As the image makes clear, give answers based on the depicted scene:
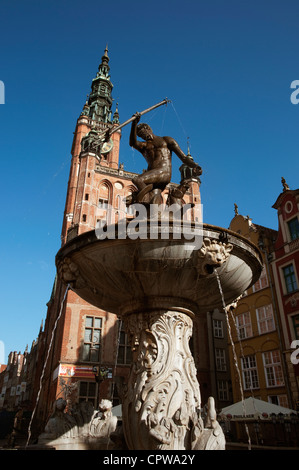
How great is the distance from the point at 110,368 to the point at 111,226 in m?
19.0

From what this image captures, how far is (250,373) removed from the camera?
63.5 feet

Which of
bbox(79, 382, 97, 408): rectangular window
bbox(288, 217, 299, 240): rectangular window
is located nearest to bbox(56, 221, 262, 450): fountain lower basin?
bbox(288, 217, 299, 240): rectangular window

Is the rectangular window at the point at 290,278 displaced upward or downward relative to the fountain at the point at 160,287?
upward

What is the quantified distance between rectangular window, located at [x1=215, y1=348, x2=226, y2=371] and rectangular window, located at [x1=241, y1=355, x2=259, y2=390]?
196 inches

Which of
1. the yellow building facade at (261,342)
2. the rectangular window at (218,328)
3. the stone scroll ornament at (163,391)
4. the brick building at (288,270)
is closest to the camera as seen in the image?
the stone scroll ornament at (163,391)

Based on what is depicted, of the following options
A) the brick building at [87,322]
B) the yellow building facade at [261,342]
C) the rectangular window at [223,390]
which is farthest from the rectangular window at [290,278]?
the rectangular window at [223,390]

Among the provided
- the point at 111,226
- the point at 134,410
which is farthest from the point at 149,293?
the point at 134,410

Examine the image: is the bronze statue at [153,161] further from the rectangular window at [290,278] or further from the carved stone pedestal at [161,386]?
the rectangular window at [290,278]

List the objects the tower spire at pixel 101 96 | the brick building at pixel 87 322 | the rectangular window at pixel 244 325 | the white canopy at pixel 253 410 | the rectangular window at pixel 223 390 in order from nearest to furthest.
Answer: the white canopy at pixel 253 410, the rectangular window at pixel 244 325, the brick building at pixel 87 322, the rectangular window at pixel 223 390, the tower spire at pixel 101 96

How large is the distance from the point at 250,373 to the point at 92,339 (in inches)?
375

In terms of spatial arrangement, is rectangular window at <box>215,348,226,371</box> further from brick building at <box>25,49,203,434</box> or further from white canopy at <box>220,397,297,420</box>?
white canopy at <box>220,397,297,420</box>

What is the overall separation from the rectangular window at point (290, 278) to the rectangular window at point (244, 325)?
3.31m

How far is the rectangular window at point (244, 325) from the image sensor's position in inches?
805

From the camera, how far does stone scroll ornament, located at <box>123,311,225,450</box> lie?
→ 409 centimetres
